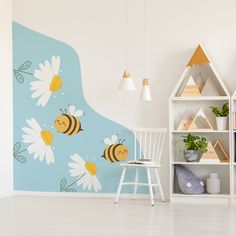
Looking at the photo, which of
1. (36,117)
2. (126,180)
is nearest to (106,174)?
(126,180)

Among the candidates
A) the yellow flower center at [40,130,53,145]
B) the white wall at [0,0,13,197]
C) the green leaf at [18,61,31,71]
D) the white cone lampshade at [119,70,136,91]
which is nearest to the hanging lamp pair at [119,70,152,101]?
the white cone lampshade at [119,70,136,91]

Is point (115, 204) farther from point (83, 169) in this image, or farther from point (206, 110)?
point (206, 110)

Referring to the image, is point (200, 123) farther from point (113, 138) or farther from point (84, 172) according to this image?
point (84, 172)

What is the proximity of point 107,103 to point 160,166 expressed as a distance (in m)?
0.92

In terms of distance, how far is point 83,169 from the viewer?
5836 millimetres

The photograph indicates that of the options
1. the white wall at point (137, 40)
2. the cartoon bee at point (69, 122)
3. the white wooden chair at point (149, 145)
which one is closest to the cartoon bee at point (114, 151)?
the white wooden chair at point (149, 145)

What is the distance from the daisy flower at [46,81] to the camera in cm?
592

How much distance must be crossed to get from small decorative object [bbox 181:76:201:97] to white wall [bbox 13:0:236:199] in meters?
0.23

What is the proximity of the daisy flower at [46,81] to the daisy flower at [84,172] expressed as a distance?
0.76 m

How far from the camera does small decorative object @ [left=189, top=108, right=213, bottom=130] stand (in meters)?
5.40

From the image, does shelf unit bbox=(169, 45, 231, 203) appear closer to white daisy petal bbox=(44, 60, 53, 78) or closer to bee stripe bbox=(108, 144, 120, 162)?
bee stripe bbox=(108, 144, 120, 162)

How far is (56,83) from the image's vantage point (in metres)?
5.92

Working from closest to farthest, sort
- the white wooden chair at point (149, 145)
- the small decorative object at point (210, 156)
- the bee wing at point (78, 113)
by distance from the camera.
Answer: the small decorative object at point (210, 156), the white wooden chair at point (149, 145), the bee wing at point (78, 113)

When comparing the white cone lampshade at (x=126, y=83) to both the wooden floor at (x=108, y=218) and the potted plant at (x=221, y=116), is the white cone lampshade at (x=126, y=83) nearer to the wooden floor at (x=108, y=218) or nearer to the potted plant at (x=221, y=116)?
the potted plant at (x=221, y=116)
